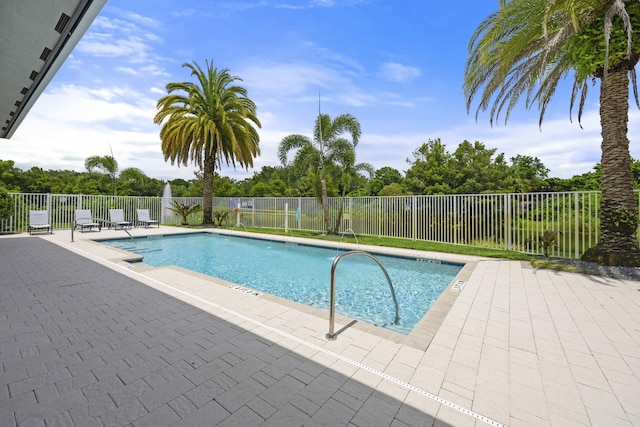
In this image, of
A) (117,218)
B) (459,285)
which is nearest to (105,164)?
(117,218)

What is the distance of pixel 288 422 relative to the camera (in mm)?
1909

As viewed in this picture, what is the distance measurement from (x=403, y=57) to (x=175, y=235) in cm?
1411

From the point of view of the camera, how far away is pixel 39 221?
43.1ft

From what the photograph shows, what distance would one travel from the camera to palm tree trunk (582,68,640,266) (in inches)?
254

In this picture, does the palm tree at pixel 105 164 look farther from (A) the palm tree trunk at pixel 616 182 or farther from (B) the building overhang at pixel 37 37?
(A) the palm tree trunk at pixel 616 182

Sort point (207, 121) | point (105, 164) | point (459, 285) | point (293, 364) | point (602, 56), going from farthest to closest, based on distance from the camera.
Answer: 1. point (105, 164)
2. point (207, 121)
3. point (602, 56)
4. point (459, 285)
5. point (293, 364)

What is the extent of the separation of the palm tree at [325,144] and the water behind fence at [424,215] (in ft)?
4.93

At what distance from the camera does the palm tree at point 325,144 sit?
45.4 feet

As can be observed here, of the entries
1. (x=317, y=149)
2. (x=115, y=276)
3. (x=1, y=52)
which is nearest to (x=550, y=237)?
(x=317, y=149)

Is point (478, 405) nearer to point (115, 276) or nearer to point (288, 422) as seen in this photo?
point (288, 422)

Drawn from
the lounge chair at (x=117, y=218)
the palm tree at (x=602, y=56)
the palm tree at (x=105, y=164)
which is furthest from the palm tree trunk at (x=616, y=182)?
the palm tree at (x=105, y=164)

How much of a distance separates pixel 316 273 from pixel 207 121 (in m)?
13.0

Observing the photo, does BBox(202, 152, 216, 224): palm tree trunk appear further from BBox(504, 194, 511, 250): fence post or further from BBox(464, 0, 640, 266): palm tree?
BBox(504, 194, 511, 250): fence post

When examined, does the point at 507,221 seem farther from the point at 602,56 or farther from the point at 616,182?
the point at 602,56
